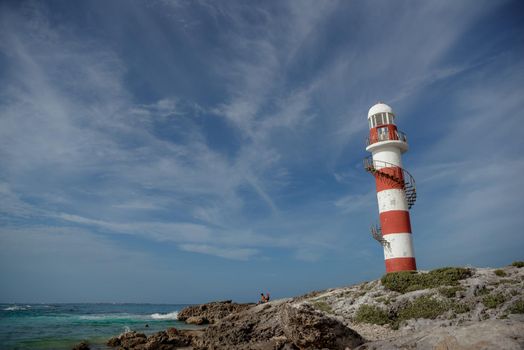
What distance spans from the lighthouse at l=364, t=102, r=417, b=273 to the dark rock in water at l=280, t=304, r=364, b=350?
1215cm

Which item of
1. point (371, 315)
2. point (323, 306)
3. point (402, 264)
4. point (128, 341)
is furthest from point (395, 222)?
point (128, 341)

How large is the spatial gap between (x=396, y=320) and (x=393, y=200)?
29.6 ft

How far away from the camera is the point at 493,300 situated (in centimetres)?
1512

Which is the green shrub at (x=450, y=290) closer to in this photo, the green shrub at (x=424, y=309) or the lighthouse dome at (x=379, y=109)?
the green shrub at (x=424, y=309)

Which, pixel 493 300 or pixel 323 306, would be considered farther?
pixel 323 306

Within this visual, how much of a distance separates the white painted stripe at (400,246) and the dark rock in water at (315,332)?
12053 millimetres

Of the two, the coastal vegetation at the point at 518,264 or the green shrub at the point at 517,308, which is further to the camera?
the coastal vegetation at the point at 518,264

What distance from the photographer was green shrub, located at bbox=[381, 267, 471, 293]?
746 inches

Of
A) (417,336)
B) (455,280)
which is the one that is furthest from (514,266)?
(417,336)

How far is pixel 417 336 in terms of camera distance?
25.1ft

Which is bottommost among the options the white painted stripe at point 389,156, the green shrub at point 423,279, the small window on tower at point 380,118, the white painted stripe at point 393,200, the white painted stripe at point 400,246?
the green shrub at point 423,279

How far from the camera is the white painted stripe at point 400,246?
74.5 feet

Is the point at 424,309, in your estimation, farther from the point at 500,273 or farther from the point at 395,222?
the point at 395,222

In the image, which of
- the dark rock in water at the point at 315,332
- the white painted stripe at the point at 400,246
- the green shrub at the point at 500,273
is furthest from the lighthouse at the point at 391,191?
the dark rock in water at the point at 315,332
